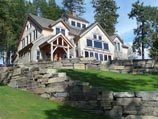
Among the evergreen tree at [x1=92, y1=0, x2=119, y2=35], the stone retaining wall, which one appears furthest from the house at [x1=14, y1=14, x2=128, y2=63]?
the stone retaining wall

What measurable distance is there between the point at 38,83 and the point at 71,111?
305cm

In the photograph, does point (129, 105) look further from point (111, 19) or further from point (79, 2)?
point (79, 2)

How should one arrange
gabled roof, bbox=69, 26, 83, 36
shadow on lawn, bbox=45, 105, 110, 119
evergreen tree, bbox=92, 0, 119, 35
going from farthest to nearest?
evergreen tree, bbox=92, 0, 119, 35 → gabled roof, bbox=69, 26, 83, 36 → shadow on lawn, bbox=45, 105, 110, 119

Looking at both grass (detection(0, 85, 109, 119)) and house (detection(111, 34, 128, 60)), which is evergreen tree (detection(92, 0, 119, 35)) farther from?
grass (detection(0, 85, 109, 119))

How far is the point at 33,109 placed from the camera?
1136 cm

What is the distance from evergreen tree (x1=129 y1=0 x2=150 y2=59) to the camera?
55.4 m

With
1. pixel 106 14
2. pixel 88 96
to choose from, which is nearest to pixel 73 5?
pixel 106 14

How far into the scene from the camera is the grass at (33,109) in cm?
1067

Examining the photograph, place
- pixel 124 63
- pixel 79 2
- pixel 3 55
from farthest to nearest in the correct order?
1. pixel 79 2
2. pixel 3 55
3. pixel 124 63

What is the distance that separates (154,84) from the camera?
14719mm

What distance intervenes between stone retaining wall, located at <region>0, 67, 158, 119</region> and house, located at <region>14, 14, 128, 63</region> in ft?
77.1

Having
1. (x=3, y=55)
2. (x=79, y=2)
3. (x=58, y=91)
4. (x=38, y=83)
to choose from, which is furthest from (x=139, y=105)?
(x=79, y=2)

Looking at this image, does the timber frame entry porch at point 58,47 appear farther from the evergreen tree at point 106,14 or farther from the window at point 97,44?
the evergreen tree at point 106,14

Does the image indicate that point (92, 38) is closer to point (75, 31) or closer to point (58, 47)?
point (75, 31)
